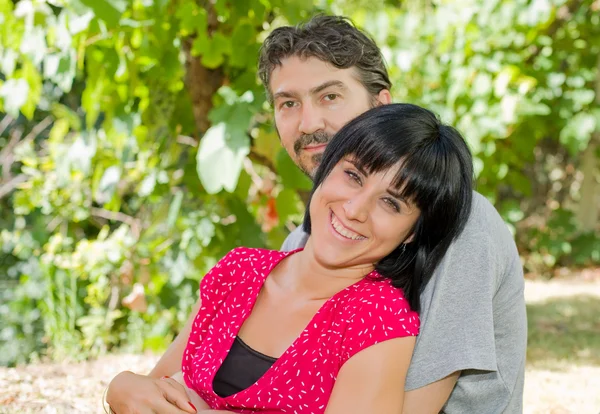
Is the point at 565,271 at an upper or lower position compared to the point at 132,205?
lower

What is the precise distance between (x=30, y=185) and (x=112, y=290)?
2.45 feet

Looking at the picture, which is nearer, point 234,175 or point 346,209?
point 346,209

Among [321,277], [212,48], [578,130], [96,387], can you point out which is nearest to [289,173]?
[212,48]

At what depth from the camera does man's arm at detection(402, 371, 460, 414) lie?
4.82 ft

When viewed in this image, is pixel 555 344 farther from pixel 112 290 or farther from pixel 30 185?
pixel 30 185

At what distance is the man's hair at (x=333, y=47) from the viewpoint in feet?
6.63

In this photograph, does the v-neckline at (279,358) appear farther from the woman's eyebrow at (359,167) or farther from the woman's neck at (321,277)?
the woman's eyebrow at (359,167)

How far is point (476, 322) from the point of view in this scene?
147cm

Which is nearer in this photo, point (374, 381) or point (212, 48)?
point (374, 381)

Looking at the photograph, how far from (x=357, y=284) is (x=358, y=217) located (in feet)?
0.48

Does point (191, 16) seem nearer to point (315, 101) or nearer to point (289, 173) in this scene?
point (289, 173)

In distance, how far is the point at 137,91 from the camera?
10.9ft

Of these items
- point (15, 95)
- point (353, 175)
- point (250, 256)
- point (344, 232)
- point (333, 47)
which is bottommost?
point (250, 256)

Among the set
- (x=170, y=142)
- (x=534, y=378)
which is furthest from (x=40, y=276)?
(x=534, y=378)
